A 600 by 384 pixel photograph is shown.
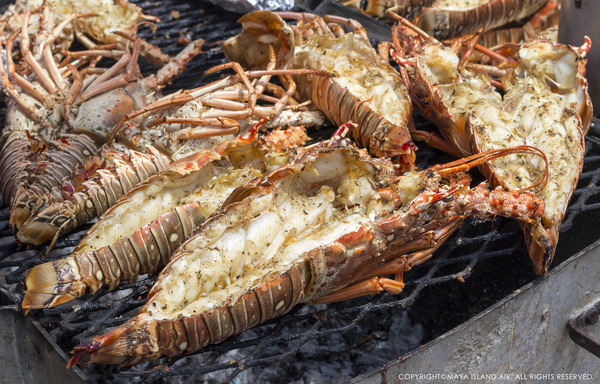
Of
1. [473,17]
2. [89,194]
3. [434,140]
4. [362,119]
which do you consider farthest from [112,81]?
[473,17]

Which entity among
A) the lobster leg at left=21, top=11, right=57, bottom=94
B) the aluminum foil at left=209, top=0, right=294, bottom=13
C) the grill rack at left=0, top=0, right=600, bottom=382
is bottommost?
the grill rack at left=0, top=0, right=600, bottom=382

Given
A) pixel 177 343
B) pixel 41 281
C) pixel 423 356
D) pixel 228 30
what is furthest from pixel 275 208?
pixel 228 30

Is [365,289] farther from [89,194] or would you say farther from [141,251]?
[89,194]

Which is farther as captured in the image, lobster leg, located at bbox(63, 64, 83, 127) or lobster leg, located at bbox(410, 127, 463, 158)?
lobster leg, located at bbox(63, 64, 83, 127)

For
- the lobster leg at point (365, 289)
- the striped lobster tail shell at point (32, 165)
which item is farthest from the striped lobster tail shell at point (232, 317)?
the striped lobster tail shell at point (32, 165)

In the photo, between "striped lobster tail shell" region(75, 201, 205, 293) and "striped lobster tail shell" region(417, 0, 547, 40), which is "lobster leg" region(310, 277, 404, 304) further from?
"striped lobster tail shell" region(417, 0, 547, 40)

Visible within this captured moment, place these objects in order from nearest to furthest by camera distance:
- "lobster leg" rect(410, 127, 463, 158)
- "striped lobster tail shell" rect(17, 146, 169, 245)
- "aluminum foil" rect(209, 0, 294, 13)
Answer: "striped lobster tail shell" rect(17, 146, 169, 245)
"lobster leg" rect(410, 127, 463, 158)
"aluminum foil" rect(209, 0, 294, 13)

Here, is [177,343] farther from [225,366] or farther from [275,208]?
[275,208]

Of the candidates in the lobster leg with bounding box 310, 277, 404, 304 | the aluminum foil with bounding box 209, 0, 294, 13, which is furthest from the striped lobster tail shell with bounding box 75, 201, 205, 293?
the aluminum foil with bounding box 209, 0, 294, 13
